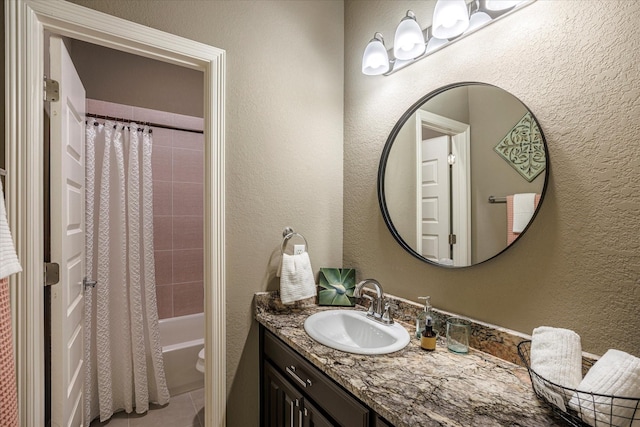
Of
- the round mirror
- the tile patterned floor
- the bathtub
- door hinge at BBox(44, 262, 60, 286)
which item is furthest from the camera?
the bathtub

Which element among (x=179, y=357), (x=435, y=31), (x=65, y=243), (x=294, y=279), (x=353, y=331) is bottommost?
(x=179, y=357)

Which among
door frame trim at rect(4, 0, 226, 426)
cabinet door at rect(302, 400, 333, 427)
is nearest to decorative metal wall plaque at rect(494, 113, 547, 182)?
cabinet door at rect(302, 400, 333, 427)

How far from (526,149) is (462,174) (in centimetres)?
24

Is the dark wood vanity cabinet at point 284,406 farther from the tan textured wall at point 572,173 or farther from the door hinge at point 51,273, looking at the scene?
the door hinge at point 51,273

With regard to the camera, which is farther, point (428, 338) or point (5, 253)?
point (428, 338)

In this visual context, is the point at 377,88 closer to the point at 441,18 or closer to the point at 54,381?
the point at 441,18

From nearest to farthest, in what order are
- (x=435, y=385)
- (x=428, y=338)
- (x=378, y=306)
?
(x=435, y=385), (x=428, y=338), (x=378, y=306)

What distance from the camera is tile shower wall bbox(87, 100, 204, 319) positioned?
2.62m

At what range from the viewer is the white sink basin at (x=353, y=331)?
124 cm

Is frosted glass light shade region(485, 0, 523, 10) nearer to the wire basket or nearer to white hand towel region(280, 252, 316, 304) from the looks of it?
the wire basket

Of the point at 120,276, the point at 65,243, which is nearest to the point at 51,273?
the point at 65,243

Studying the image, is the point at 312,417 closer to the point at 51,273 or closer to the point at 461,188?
the point at 461,188

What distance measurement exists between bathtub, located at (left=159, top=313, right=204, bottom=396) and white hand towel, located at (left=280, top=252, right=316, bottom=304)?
1345mm

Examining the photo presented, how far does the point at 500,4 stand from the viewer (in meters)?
1.04
